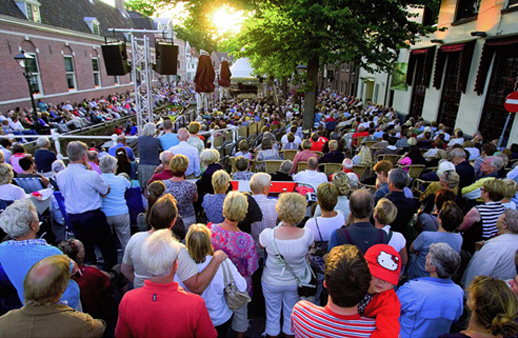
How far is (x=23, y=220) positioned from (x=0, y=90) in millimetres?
18452

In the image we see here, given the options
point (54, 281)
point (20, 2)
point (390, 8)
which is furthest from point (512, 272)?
point (20, 2)

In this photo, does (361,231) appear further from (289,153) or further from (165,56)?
(165,56)

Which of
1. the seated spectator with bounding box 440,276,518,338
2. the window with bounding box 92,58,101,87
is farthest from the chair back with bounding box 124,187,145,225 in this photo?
the window with bounding box 92,58,101,87

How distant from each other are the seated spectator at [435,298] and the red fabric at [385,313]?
49 cm

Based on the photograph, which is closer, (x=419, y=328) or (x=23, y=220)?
(x=419, y=328)

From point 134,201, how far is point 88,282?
5.41ft

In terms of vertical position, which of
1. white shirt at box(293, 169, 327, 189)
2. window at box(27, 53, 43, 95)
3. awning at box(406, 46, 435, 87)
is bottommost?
white shirt at box(293, 169, 327, 189)

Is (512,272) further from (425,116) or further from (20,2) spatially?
(20,2)

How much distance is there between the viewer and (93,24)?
82.6ft

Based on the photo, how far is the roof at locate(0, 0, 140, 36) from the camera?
17094 mm

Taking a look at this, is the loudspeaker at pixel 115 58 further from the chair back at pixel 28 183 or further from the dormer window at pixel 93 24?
the dormer window at pixel 93 24

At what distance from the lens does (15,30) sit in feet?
53.6

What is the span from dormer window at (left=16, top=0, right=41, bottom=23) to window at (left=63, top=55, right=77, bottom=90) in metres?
3.38

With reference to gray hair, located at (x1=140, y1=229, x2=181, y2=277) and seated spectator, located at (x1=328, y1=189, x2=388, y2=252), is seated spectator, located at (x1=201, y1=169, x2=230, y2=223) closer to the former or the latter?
seated spectator, located at (x1=328, y1=189, x2=388, y2=252)
